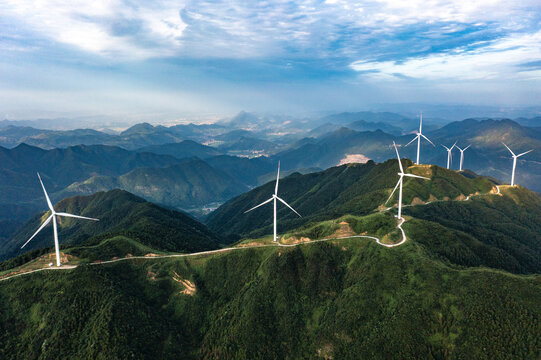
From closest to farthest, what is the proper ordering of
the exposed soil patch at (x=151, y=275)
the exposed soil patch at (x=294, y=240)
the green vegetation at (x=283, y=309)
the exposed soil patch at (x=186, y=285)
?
the green vegetation at (x=283, y=309)
the exposed soil patch at (x=186, y=285)
the exposed soil patch at (x=151, y=275)
the exposed soil patch at (x=294, y=240)

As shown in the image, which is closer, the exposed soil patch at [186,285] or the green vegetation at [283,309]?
the green vegetation at [283,309]

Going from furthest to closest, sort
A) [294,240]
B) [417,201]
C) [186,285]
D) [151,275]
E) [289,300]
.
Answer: [417,201] < [294,240] < [151,275] < [186,285] < [289,300]

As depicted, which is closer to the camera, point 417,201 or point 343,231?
point 343,231

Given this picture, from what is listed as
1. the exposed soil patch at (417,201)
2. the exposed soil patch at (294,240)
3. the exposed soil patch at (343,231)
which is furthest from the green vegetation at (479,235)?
the exposed soil patch at (294,240)

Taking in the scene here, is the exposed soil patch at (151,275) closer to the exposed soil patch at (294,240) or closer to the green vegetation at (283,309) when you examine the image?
the green vegetation at (283,309)

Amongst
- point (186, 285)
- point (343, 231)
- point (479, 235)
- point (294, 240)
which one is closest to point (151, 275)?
point (186, 285)

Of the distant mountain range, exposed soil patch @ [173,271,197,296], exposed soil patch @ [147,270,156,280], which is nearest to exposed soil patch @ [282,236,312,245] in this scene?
the distant mountain range

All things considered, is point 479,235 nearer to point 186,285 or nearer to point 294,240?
point 294,240

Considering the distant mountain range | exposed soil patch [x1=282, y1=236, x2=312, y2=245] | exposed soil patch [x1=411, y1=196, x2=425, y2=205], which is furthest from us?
exposed soil patch [x1=411, y1=196, x2=425, y2=205]

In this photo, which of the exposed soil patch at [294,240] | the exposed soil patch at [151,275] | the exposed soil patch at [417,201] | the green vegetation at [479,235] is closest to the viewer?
the green vegetation at [479,235]

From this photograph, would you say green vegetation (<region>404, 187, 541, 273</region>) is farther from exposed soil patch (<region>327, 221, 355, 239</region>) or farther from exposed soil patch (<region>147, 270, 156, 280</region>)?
exposed soil patch (<region>147, 270, 156, 280</region>)

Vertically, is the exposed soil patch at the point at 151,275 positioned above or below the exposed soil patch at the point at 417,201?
above

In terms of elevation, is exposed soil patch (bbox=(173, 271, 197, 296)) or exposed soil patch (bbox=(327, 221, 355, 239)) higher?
exposed soil patch (bbox=(327, 221, 355, 239))
